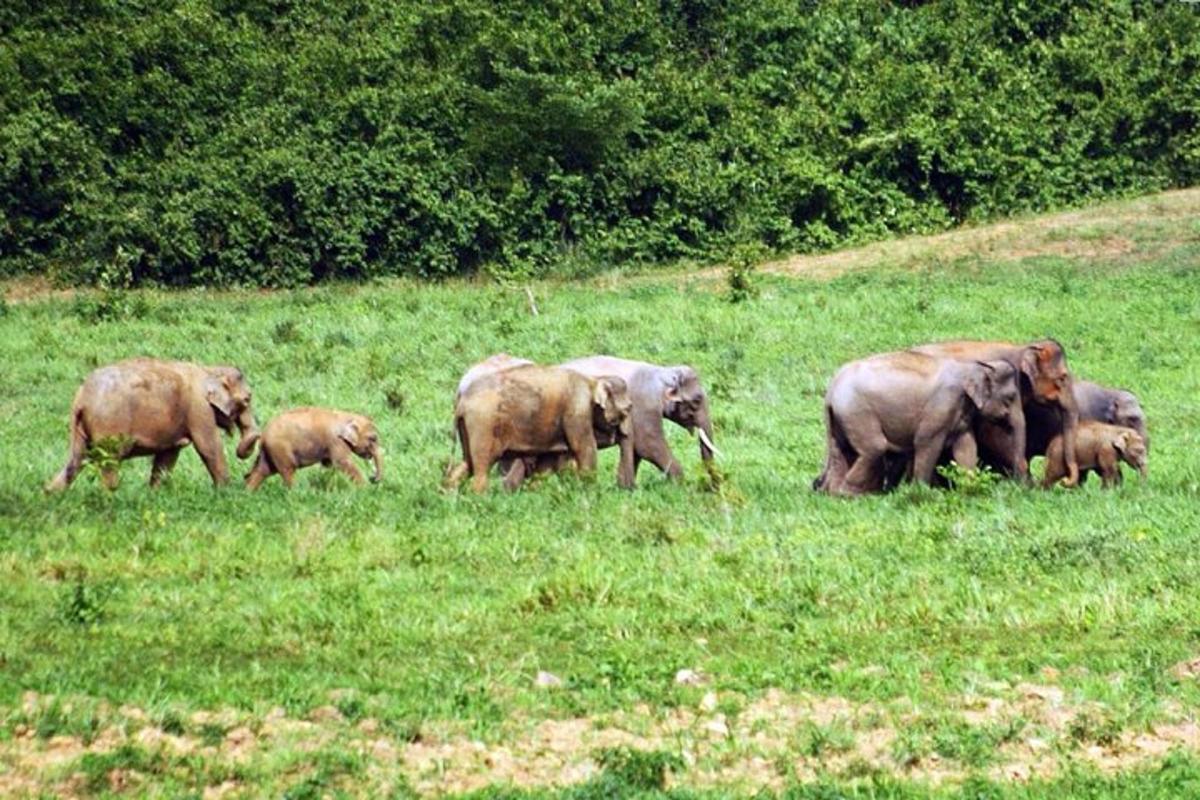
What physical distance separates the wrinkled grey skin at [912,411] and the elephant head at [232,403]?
15.5 feet

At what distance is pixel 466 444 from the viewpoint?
60.7ft

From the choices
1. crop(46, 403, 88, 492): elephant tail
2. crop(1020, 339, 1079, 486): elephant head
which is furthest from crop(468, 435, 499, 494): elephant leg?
crop(1020, 339, 1079, 486): elephant head

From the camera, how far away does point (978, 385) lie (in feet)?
60.9

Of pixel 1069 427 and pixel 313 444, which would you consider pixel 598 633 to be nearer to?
pixel 313 444

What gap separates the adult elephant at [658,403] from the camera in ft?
65.3

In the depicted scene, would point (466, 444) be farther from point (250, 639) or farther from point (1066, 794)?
point (1066, 794)

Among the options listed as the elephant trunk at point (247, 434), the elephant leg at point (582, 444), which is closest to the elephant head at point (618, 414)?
the elephant leg at point (582, 444)

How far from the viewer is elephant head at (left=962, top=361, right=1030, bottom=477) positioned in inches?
731

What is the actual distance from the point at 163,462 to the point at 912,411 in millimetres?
5961

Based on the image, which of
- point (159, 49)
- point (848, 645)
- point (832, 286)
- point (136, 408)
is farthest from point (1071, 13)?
point (848, 645)

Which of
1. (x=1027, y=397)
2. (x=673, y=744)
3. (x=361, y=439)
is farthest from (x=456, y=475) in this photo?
(x=673, y=744)

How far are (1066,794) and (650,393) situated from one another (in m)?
10.3

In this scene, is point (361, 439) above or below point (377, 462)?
above

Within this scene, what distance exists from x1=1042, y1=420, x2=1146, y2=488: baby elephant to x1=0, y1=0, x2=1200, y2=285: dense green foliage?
20945mm
